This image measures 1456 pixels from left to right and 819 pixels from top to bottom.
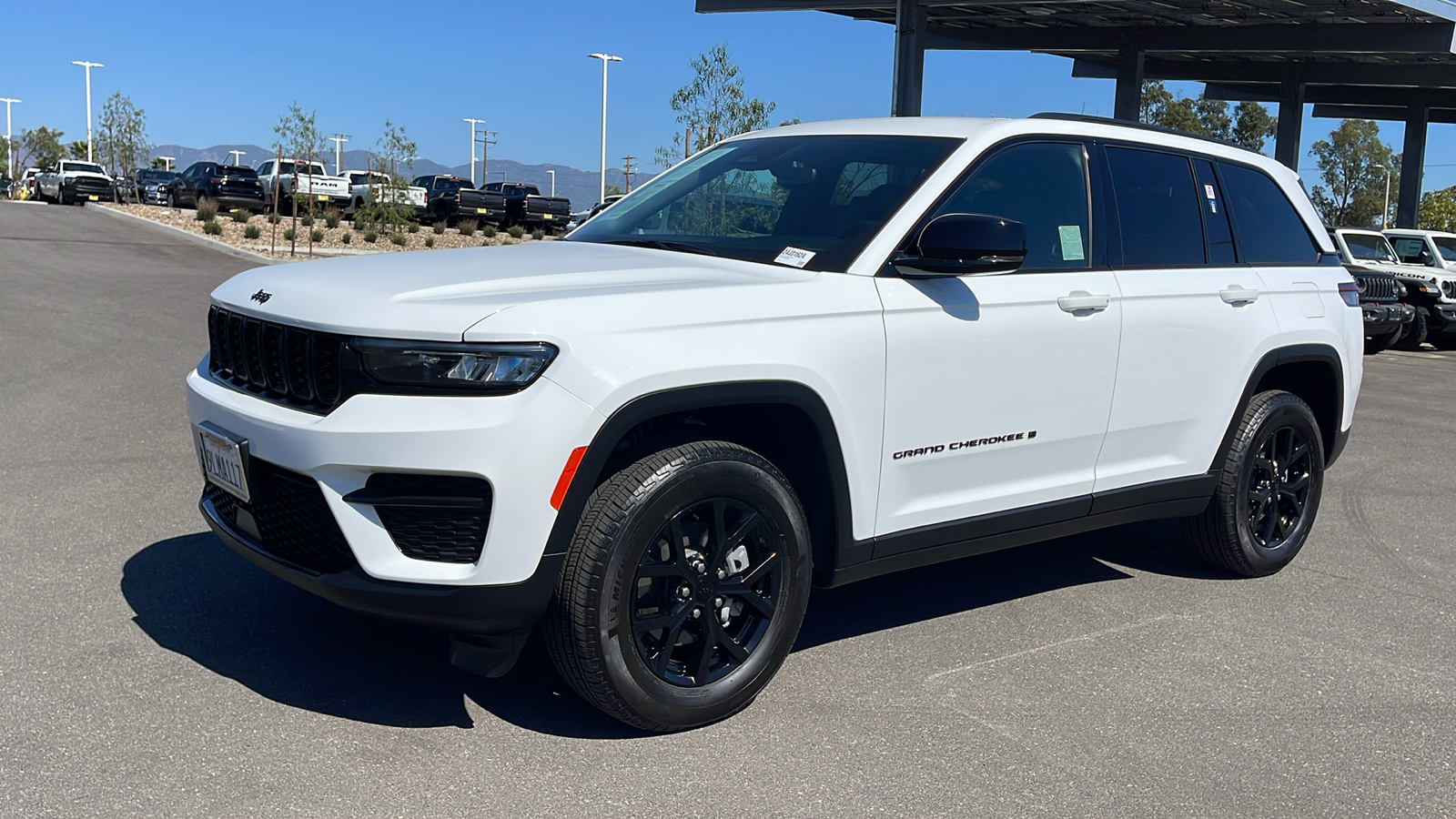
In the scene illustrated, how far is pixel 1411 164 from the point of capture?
129 ft

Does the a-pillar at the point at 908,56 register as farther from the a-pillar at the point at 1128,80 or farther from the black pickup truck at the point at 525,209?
the black pickup truck at the point at 525,209

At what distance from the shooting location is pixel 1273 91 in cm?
3650

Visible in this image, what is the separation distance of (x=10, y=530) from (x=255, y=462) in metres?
2.57

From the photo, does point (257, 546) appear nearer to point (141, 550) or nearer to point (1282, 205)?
point (141, 550)

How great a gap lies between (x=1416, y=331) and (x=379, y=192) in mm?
25273

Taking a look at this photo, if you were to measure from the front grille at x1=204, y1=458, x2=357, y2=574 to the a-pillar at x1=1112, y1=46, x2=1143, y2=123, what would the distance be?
88.1 ft

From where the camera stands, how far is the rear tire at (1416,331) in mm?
19656

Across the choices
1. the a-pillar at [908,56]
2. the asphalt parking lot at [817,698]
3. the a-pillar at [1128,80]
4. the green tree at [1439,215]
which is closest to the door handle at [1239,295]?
the asphalt parking lot at [817,698]

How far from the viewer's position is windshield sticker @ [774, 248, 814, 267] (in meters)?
4.21

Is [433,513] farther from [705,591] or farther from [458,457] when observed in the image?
[705,591]

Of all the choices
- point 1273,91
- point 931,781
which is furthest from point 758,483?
point 1273,91

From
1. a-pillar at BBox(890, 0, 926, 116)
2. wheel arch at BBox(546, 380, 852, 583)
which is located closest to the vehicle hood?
wheel arch at BBox(546, 380, 852, 583)

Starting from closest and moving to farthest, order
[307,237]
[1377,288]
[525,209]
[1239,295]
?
[1239,295] < [1377,288] < [307,237] < [525,209]

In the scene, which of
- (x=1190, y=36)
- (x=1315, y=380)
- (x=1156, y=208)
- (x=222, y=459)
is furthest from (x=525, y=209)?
(x=222, y=459)
